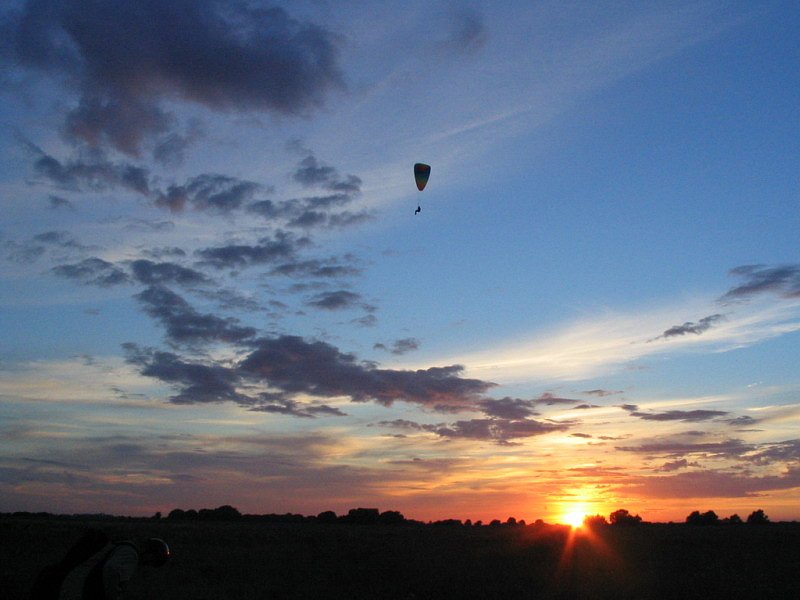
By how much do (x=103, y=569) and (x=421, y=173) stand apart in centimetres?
4276

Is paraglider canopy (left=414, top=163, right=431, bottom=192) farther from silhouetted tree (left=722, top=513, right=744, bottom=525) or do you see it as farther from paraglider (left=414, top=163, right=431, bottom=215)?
silhouetted tree (left=722, top=513, right=744, bottom=525)

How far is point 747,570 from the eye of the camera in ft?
110

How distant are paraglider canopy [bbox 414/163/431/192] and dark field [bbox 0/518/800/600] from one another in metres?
23.5

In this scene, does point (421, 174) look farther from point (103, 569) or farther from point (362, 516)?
point (362, 516)

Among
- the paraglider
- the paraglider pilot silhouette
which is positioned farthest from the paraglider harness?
the paraglider

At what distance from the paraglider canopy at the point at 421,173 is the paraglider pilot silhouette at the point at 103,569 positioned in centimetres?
4145

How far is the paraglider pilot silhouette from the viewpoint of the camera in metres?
6.75

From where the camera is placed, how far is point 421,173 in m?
47.8

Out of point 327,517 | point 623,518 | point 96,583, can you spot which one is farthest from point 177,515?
point 96,583

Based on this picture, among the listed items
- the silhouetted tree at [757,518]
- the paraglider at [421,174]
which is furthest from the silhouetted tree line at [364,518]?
the paraglider at [421,174]

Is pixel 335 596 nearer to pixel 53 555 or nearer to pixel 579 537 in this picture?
pixel 53 555

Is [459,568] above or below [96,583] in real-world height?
above

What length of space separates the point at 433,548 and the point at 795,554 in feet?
68.8

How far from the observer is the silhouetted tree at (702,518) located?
8194 centimetres
